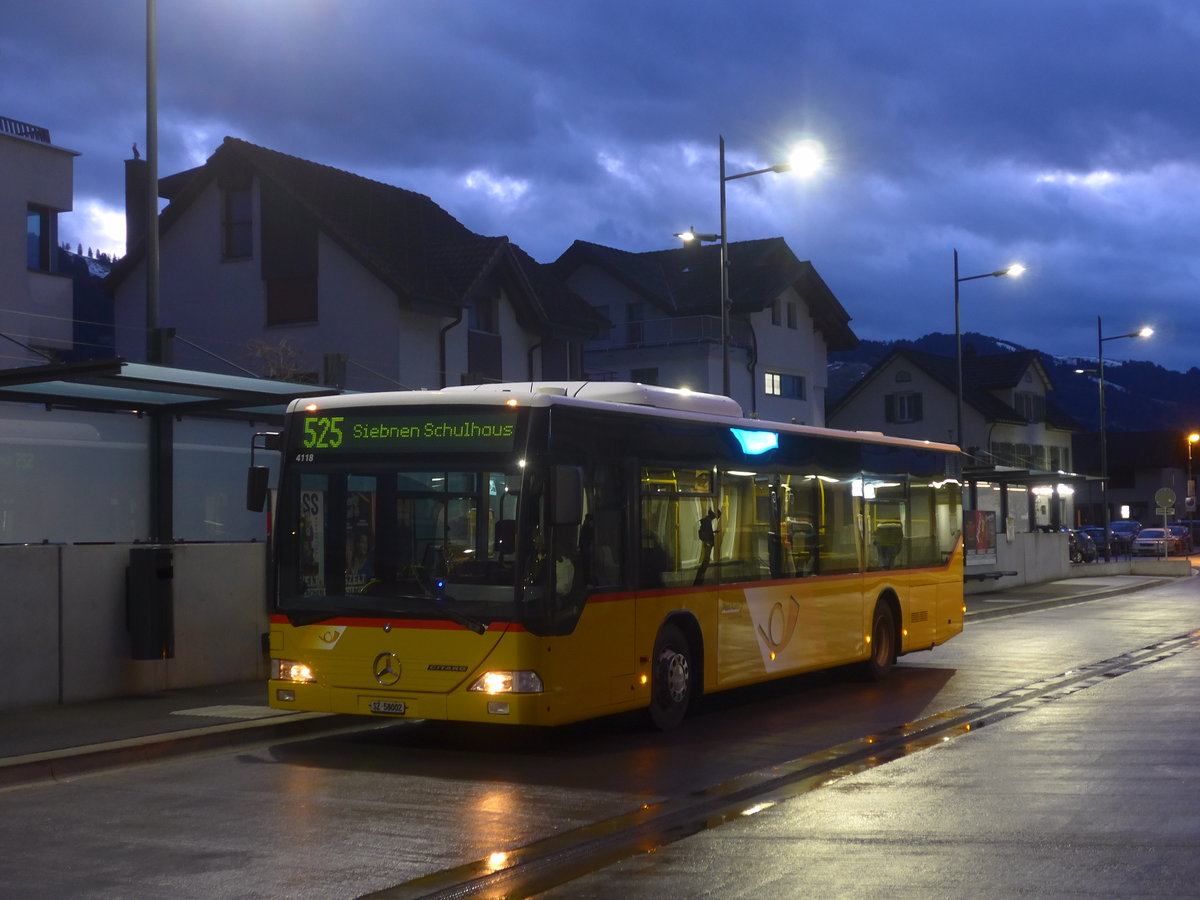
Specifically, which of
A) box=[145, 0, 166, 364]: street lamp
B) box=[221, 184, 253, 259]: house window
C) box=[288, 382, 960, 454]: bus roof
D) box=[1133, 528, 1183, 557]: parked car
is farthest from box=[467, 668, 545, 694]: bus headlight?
box=[1133, 528, 1183, 557]: parked car

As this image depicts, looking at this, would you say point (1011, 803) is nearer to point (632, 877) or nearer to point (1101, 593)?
point (632, 877)

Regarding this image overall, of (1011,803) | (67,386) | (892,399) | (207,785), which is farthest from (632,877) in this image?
(892,399)

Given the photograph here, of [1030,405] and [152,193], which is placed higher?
[1030,405]

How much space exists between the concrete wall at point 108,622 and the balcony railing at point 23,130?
24.0m

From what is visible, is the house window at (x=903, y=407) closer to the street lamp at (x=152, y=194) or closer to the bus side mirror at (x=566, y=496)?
the street lamp at (x=152, y=194)

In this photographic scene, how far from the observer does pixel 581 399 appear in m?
12.5

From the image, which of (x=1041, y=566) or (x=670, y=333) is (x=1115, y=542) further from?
(x=1041, y=566)

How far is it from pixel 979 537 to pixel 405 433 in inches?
1053

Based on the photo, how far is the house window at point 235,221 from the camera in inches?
1752

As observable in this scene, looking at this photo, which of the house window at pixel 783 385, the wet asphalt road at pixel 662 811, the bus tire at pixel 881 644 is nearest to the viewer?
→ the wet asphalt road at pixel 662 811

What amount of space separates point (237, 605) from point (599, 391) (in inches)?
202

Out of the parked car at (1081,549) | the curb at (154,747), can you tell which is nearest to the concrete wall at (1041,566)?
the parked car at (1081,549)

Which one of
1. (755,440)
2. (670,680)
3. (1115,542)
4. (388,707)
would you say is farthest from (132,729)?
(1115,542)

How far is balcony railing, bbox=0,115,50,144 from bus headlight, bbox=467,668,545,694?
29.5 m
